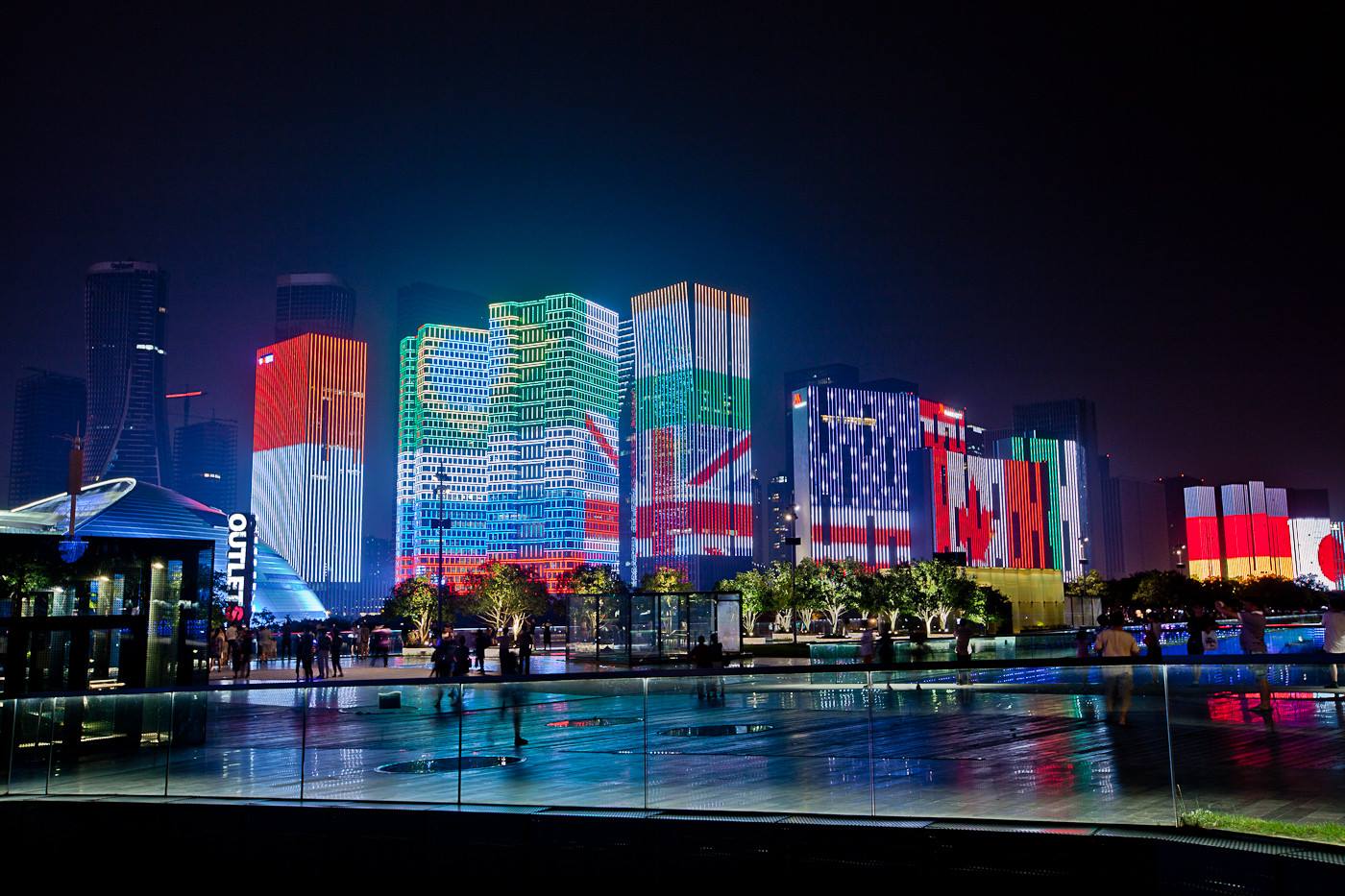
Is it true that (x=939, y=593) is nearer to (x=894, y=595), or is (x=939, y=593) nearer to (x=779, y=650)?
(x=894, y=595)

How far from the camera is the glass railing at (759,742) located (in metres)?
7.73

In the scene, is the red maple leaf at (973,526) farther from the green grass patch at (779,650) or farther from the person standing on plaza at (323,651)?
the person standing on plaza at (323,651)

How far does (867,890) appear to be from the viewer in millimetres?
8289

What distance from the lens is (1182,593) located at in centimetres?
11025

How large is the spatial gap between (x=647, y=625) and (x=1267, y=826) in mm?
32796

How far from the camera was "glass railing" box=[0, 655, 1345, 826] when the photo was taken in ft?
25.3

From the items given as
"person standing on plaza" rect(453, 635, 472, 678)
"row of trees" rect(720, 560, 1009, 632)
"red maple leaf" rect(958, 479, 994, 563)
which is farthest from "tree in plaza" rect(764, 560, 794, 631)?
"red maple leaf" rect(958, 479, 994, 563)

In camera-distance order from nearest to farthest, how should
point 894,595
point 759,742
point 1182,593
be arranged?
point 759,742, point 894,595, point 1182,593

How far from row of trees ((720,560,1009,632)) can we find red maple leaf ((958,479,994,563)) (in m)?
95.7

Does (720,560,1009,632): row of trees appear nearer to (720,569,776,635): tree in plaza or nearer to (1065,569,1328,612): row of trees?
(720,569,776,635): tree in plaza

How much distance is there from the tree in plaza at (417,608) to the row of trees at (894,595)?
72.5 ft

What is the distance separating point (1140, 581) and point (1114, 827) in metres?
119

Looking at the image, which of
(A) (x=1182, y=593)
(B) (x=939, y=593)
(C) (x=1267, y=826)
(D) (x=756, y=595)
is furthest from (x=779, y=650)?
(A) (x=1182, y=593)

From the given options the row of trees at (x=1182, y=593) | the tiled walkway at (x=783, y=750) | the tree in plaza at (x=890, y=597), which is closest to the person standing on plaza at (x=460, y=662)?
the tiled walkway at (x=783, y=750)
